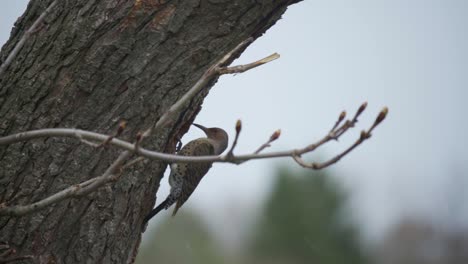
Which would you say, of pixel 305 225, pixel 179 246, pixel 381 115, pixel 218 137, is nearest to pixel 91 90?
pixel 381 115

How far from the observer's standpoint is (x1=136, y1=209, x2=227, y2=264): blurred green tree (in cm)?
2877

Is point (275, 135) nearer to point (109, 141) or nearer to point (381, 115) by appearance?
point (381, 115)

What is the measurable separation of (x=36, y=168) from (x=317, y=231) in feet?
94.6

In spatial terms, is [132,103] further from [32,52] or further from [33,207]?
[33,207]

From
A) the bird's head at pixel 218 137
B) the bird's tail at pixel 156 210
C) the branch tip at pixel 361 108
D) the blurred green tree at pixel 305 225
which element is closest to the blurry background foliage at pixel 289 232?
the blurred green tree at pixel 305 225

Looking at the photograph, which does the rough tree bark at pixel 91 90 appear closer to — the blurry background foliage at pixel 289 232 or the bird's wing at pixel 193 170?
the bird's wing at pixel 193 170

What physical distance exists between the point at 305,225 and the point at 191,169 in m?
26.0

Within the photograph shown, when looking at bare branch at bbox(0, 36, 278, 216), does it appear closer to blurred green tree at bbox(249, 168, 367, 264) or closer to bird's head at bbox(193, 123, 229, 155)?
bird's head at bbox(193, 123, 229, 155)

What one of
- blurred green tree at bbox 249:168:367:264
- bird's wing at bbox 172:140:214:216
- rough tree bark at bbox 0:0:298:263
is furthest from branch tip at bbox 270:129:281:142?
blurred green tree at bbox 249:168:367:264

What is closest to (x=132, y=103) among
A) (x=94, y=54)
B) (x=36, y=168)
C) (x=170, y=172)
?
(x=94, y=54)

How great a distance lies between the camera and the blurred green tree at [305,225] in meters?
30.8

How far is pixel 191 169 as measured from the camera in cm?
661

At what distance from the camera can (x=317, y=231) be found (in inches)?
1249

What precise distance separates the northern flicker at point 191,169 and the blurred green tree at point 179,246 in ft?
72.1
